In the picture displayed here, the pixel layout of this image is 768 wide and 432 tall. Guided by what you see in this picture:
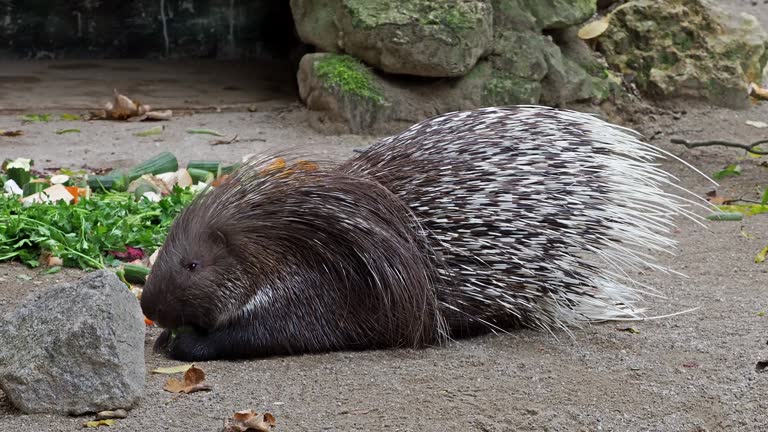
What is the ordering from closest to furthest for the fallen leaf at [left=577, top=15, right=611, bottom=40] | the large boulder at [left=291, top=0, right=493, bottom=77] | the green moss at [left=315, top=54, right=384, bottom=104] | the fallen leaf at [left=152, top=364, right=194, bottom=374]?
the fallen leaf at [left=152, top=364, right=194, bottom=374] → the large boulder at [left=291, top=0, right=493, bottom=77] → the green moss at [left=315, top=54, right=384, bottom=104] → the fallen leaf at [left=577, top=15, right=611, bottom=40]

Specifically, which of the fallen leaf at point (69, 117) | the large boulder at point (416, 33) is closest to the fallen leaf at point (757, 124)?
the large boulder at point (416, 33)

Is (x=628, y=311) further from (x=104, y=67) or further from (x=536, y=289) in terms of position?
(x=104, y=67)

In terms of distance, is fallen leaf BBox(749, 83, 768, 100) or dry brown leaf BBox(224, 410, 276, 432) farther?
fallen leaf BBox(749, 83, 768, 100)

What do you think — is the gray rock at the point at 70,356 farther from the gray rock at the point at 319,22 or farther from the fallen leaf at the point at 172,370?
the gray rock at the point at 319,22

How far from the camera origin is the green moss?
636 centimetres

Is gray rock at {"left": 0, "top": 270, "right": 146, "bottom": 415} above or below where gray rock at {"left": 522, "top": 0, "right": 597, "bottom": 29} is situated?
below

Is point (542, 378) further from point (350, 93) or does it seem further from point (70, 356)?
point (350, 93)

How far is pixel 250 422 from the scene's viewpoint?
224 centimetres

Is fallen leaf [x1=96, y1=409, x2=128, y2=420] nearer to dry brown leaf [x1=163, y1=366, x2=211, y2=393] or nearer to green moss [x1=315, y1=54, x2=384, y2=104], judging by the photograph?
dry brown leaf [x1=163, y1=366, x2=211, y2=393]

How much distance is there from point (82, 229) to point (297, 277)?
120 centimetres

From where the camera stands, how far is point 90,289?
7.88 feet

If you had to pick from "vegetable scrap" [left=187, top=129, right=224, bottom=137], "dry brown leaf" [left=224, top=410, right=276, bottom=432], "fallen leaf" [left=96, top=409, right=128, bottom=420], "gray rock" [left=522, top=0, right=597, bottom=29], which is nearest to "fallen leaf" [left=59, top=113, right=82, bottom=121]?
"vegetable scrap" [left=187, top=129, right=224, bottom=137]

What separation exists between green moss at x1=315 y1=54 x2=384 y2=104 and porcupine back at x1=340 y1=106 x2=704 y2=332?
122 inches

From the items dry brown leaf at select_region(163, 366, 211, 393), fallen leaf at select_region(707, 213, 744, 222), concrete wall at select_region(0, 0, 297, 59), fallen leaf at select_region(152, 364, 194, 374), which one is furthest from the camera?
concrete wall at select_region(0, 0, 297, 59)
